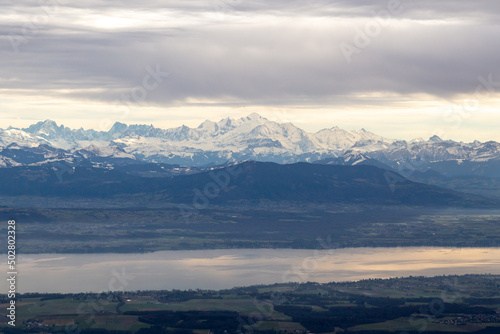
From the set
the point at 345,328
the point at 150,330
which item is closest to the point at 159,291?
the point at 150,330

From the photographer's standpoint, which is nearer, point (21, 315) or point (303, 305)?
point (21, 315)

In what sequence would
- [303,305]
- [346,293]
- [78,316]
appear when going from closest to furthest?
[78,316] → [303,305] → [346,293]

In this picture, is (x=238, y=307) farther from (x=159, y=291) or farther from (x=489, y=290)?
(x=489, y=290)

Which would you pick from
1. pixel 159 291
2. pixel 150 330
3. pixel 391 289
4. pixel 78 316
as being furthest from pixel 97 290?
pixel 391 289

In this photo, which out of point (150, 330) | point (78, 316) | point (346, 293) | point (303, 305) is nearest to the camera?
point (150, 330)

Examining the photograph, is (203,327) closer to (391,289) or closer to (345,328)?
(345,328)

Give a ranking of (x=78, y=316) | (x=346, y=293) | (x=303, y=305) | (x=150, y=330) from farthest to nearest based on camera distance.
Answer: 1. (x=346, y=293)
2. (x=303, y=305)
3. (x=78, y=316)
4. (x=150, y=330)

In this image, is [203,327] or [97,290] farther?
[97,290]

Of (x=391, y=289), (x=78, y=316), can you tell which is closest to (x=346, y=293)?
(x=391, y=289)

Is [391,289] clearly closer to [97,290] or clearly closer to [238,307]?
[238,307]
